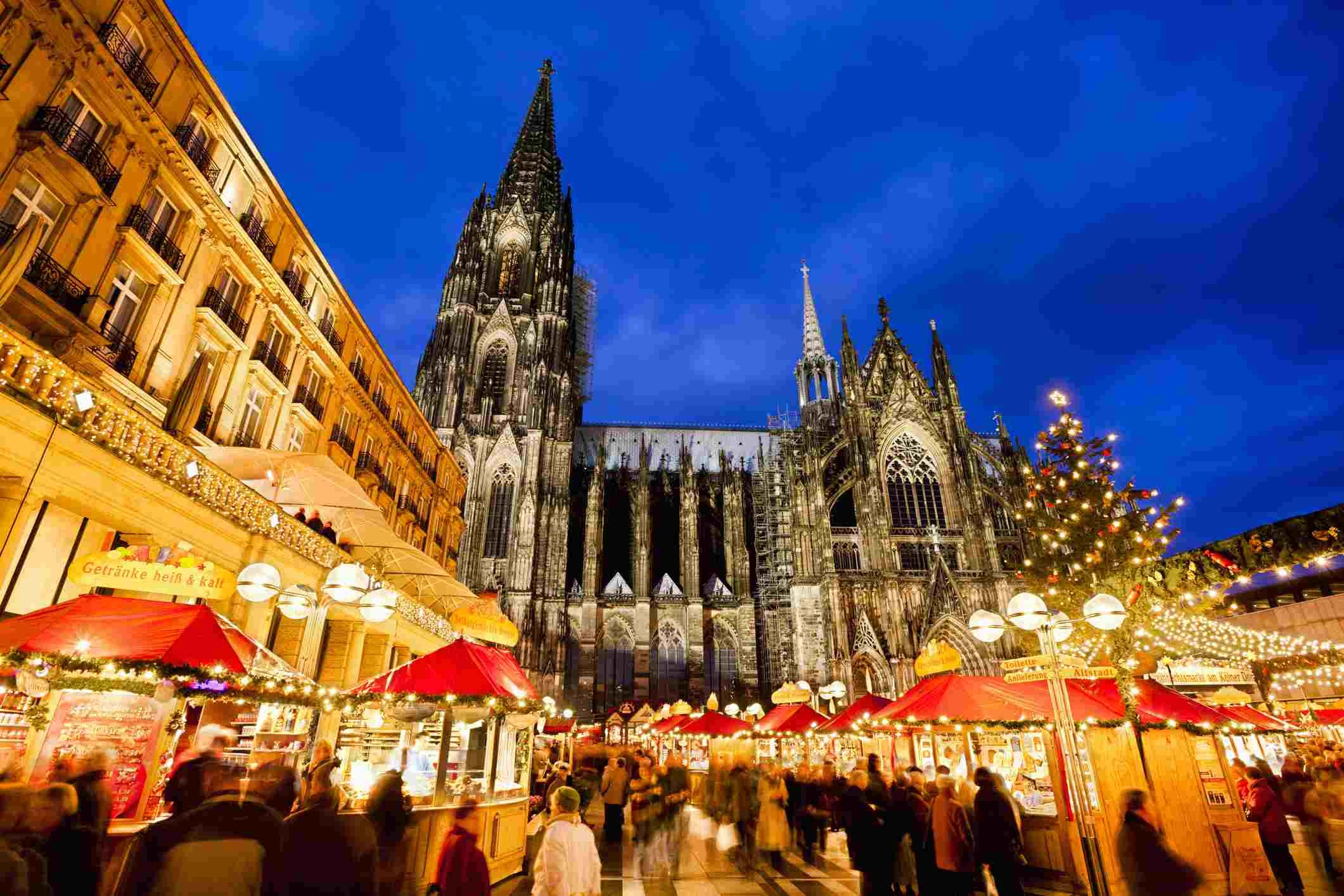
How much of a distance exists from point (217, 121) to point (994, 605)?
34.7 meters

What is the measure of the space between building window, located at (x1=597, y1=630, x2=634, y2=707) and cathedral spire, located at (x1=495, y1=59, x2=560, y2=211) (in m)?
32.4

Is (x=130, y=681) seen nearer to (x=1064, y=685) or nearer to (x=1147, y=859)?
(x=1147, y=859)

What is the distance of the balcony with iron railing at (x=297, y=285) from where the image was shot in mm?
14430

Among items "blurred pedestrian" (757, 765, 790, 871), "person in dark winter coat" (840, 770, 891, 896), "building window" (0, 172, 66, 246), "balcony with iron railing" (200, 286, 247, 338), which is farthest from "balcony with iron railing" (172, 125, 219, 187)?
"person in dark winter coat" (840, 770, 891, 896)

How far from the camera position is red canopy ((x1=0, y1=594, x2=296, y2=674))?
5.35 metres

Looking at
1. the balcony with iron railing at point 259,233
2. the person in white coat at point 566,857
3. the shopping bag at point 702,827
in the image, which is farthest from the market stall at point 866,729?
the balcony with iron railing at point 259,233

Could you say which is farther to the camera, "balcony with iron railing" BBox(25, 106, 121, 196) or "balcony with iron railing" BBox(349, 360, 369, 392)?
"balcony with iron railing" BBox(349, 360, 369, 392)

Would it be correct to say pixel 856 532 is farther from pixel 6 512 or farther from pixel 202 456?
pixel 6 512

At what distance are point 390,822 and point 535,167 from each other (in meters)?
55.0

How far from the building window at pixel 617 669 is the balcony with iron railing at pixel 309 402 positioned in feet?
82.4

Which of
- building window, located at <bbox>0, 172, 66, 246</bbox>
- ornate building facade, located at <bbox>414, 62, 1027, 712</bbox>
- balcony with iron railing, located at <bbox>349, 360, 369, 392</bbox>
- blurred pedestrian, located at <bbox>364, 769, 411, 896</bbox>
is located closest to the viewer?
blurred pedestrian, located at <bbox>364, 769, 411, 896</bbox>

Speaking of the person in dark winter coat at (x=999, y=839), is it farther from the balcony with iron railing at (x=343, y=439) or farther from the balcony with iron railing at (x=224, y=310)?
the balcony with iron railing at (x=343, y=439)

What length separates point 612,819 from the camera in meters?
13.0

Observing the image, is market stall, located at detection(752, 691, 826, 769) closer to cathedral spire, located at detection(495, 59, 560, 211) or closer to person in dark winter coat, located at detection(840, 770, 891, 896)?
person in dark winter coat, located at detection(840, 770, 891, 896)
